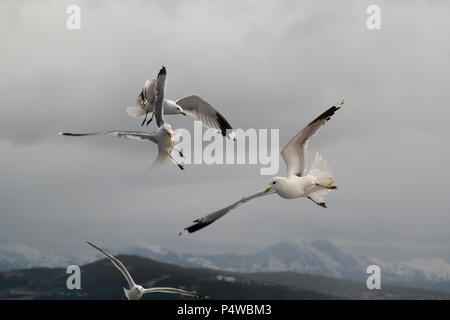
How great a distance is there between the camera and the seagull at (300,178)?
9.25m

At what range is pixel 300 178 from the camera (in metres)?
9.59

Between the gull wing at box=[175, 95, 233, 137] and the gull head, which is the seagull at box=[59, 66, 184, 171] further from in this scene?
the gull wing at box=[175, 95, 233, 137]

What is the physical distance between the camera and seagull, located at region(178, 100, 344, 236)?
9250mm

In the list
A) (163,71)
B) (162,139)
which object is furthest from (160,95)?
(162,139)

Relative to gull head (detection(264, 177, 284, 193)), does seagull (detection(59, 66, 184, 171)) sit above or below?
above

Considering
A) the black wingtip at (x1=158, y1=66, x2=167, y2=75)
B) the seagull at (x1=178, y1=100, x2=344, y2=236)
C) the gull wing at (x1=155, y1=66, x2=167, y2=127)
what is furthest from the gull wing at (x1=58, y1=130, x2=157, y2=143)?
the seagull at (x1=178, y1=100, x2=344, y2=236)

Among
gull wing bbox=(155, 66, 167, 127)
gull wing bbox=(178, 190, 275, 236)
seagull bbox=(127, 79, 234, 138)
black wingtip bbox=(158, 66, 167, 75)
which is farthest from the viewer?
seagull bbox=(127, 79, 234, 138)

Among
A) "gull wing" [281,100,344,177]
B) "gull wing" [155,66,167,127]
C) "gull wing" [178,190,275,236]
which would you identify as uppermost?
"gull wing" [155,66,167,127]

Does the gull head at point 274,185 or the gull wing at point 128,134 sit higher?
the gull wing at point 128,134

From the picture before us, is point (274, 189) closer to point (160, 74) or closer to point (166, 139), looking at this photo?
point (166, 139)

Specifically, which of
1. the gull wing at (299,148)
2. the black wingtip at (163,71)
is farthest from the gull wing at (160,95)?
the gull wing at (299,148)

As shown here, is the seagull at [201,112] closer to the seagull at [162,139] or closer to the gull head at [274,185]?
the seagull at [162,139]

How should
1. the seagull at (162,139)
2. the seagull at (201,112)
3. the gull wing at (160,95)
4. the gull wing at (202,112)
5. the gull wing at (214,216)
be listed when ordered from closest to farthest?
1. the gull wing at (214,216)
2. the seagull at (162,139)
3. the gull wing at (160,95)
4. the seagull at (201,112)
5. the gull wing at (202,112)
